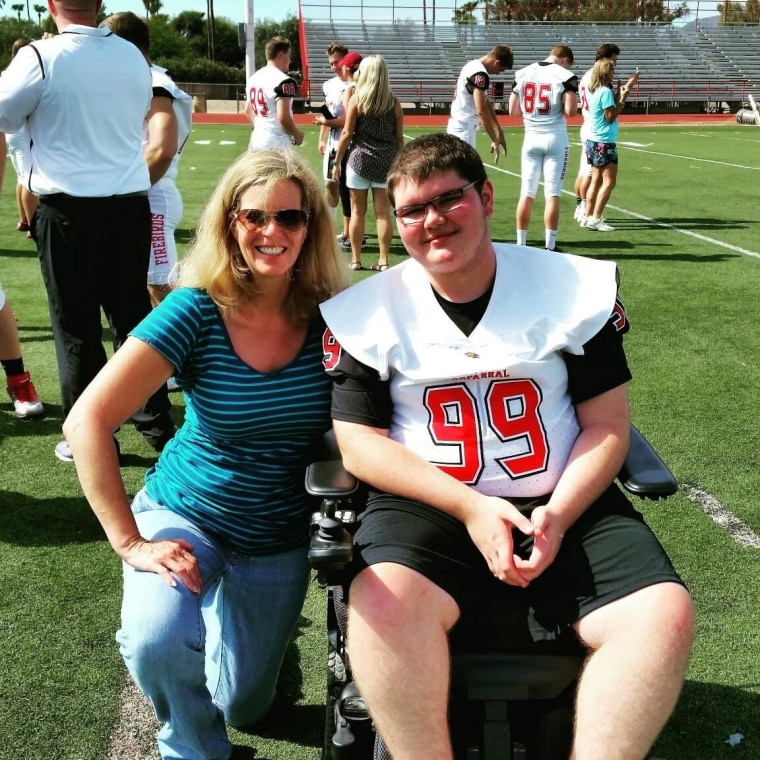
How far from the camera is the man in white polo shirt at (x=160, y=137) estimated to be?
4570mm

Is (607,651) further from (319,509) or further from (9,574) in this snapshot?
(9,574)

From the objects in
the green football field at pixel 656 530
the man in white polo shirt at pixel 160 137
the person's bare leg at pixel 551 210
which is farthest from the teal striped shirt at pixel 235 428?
the person's bare leg at pixel 551 210

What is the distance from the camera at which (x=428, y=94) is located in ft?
135

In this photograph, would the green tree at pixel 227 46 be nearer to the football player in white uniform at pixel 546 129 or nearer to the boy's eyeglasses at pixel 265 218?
the football player in white uniform at pixel 546 129

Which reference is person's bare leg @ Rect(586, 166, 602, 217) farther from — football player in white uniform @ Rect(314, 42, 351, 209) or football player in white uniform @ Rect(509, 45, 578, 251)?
football player in white uniform @ Rect(314, 42, 351, 209)

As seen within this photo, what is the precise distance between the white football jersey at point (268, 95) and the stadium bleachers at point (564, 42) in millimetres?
33260

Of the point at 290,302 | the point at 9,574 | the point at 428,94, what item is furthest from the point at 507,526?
the point at 428,94

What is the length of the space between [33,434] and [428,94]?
38.9 metres

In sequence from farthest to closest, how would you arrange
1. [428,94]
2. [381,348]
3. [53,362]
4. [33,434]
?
1. [428,94]
2. [53,362]
3. [33,434]
4. [381,348]

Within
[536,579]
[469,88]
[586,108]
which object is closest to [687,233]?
[586,108]

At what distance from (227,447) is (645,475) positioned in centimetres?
104

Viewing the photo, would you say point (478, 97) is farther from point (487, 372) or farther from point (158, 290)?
point (487, 372)

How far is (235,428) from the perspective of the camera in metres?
2.30

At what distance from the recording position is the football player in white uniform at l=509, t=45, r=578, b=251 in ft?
27.5
